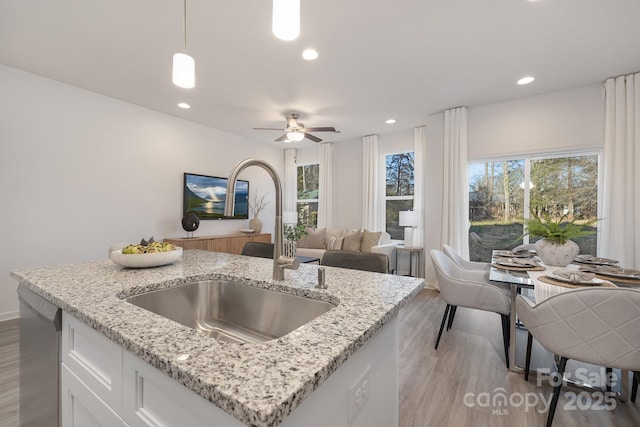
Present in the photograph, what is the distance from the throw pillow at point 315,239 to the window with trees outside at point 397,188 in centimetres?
129

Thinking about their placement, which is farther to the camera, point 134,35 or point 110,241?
point 110,241

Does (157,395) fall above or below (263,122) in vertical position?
below

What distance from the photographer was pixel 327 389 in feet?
1.97

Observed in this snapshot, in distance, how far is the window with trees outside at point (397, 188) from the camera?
5152 millimetres

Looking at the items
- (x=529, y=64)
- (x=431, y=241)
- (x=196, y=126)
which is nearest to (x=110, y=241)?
(x=196, y=126)

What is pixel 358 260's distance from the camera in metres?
1.63

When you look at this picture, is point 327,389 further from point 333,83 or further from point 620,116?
point 620,116

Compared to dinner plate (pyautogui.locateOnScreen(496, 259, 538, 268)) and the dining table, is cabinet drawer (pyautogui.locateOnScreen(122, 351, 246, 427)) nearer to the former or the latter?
the dining table

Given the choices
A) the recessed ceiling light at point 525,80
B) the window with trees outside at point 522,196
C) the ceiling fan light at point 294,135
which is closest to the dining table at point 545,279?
the window with trees outside at point 522,196

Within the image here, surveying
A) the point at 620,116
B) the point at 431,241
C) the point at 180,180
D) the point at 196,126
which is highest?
the point at 196,126

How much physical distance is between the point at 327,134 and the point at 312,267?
4.29 metres

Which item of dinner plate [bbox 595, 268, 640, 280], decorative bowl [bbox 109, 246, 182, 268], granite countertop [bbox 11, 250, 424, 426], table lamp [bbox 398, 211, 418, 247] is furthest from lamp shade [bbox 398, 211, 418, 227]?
decorative bowl [bbox 109, 246, 182, 268]

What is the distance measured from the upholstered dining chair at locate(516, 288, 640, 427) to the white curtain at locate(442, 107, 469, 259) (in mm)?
2610

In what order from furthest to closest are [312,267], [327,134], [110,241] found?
1. [327,134]
2. [110,241]
3. [312,267]
